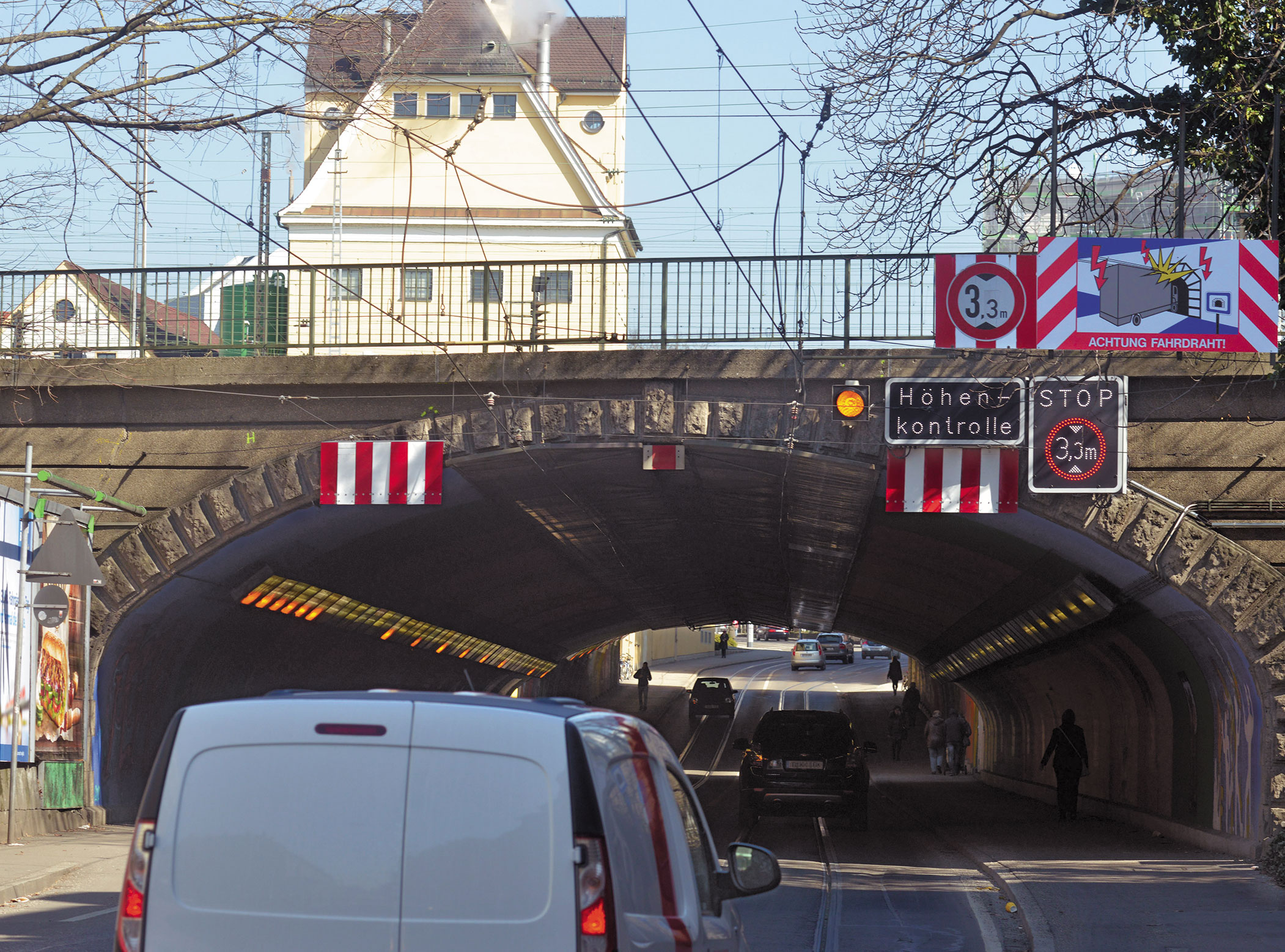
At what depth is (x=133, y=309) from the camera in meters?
18.0

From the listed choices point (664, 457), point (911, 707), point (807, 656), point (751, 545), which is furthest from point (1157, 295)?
point (807, 656)

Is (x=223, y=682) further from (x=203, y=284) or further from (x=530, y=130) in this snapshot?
(x=530, y=130)

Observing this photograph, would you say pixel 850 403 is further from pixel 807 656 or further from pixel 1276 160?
pixel 807 656

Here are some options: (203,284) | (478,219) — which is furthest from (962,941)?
(478,219)

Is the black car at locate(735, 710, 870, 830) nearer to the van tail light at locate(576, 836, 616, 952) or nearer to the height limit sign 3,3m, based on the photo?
the height limit sign 3,3m

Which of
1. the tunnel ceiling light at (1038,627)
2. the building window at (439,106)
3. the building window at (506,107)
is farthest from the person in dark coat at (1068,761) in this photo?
the building window at (439,106)

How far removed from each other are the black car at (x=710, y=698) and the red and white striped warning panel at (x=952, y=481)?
117ft

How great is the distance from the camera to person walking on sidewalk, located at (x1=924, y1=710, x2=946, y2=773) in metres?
38.6

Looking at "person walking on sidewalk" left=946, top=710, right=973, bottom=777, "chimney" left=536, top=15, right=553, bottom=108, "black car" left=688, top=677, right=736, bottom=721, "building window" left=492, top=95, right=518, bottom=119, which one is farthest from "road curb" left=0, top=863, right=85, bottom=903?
"chimney" left=536, top=15, right=553, bottom=108

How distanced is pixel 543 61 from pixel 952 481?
39.8 m

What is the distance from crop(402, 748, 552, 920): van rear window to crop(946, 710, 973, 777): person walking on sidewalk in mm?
35681

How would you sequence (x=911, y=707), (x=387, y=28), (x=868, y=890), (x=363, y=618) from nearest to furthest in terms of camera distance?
(x=387, y=28) < (x=868, y=890) < (x=363, y=618) < (x=911, y=707)

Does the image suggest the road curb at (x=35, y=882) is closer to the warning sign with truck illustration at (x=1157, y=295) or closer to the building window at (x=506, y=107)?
the warning sign with truck illustration at (x=1157, y=295)

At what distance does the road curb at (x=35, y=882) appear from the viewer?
468 inches
